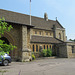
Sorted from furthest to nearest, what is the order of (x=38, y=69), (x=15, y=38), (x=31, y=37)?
(x=31, y=37), (x=15, y=38), (x=38, y=69)

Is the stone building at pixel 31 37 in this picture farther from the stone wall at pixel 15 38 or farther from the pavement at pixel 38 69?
the pavement at pixel 38 69

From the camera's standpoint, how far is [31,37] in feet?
88.5

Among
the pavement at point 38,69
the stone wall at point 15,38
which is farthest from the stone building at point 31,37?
the pavement at point 38,69

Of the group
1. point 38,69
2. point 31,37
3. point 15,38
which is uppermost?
point 31,37

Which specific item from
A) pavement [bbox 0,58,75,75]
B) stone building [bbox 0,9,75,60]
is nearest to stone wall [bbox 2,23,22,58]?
stone building [bbox 0,9,75,60]

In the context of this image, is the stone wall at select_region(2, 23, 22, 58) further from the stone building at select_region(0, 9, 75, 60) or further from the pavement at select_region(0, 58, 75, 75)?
the pavement at select_region(0, 58, 75, 75)

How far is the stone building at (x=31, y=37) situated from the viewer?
55.8 feet

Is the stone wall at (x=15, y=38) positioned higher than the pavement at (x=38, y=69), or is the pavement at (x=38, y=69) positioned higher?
the stone wall at (x=15, y=38)

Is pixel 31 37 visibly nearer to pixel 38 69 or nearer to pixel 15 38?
pixel 15 38

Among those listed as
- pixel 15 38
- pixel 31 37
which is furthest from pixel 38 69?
pixel 31 37

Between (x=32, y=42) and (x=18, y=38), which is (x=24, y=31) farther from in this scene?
(x=32, y=42)

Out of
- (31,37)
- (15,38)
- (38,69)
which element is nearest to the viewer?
(38,69)

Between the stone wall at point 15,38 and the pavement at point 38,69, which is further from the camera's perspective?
the stone wall at point 15,38

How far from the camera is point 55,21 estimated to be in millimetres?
40406
